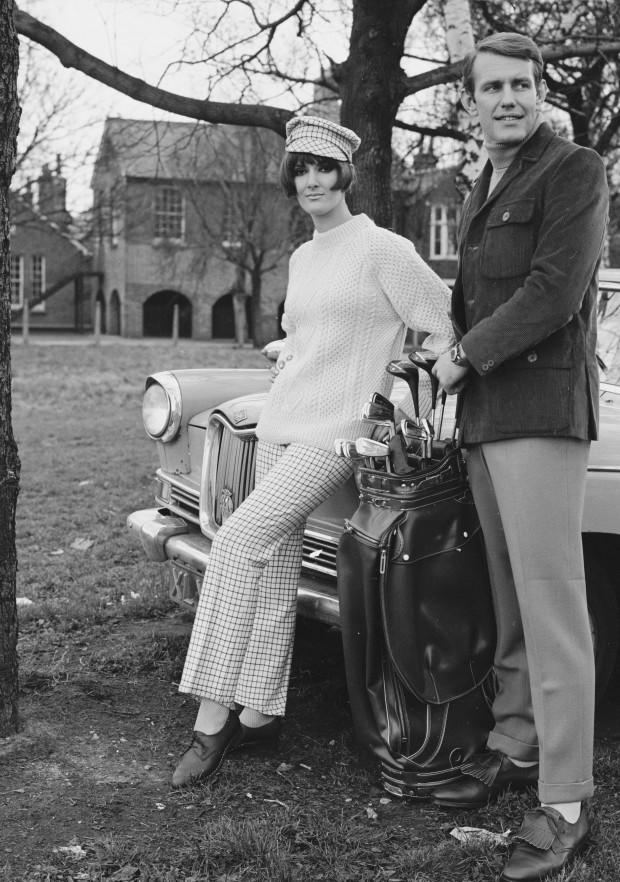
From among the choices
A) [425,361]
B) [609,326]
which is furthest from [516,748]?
[609,326]

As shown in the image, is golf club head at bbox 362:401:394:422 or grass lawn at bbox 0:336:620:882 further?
golf club head at bbox 362:401:394:422

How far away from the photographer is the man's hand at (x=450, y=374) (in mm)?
2568

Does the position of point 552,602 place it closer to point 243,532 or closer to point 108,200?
point 243,532

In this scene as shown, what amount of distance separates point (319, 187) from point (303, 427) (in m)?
0.72

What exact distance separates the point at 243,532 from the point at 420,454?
57 centimetres

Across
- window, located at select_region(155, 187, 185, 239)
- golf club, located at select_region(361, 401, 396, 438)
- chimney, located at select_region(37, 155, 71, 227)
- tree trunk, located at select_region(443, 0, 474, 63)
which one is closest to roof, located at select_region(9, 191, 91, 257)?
chimney, located at select_region(37, 155, 71, 227)

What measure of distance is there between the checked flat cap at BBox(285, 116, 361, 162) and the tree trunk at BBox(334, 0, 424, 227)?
10.9 feet

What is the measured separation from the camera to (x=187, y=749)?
3135 millimetres

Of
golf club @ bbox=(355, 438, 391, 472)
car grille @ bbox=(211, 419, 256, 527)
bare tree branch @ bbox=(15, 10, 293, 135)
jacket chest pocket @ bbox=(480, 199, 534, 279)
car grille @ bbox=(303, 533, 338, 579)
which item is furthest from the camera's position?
→ bare tree branch @ bbox=(15, 10, 293, 135)

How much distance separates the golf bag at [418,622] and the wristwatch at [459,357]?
328 millimetres

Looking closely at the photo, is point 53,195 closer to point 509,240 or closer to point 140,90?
point 140,90

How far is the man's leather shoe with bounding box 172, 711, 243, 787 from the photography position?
2939 millimetres

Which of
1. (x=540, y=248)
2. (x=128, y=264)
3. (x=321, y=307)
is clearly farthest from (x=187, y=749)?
(x=128, y=264)

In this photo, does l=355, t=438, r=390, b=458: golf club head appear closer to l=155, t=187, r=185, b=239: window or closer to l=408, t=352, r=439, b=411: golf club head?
l=408, t=352, r=439, b=411: golf club head
